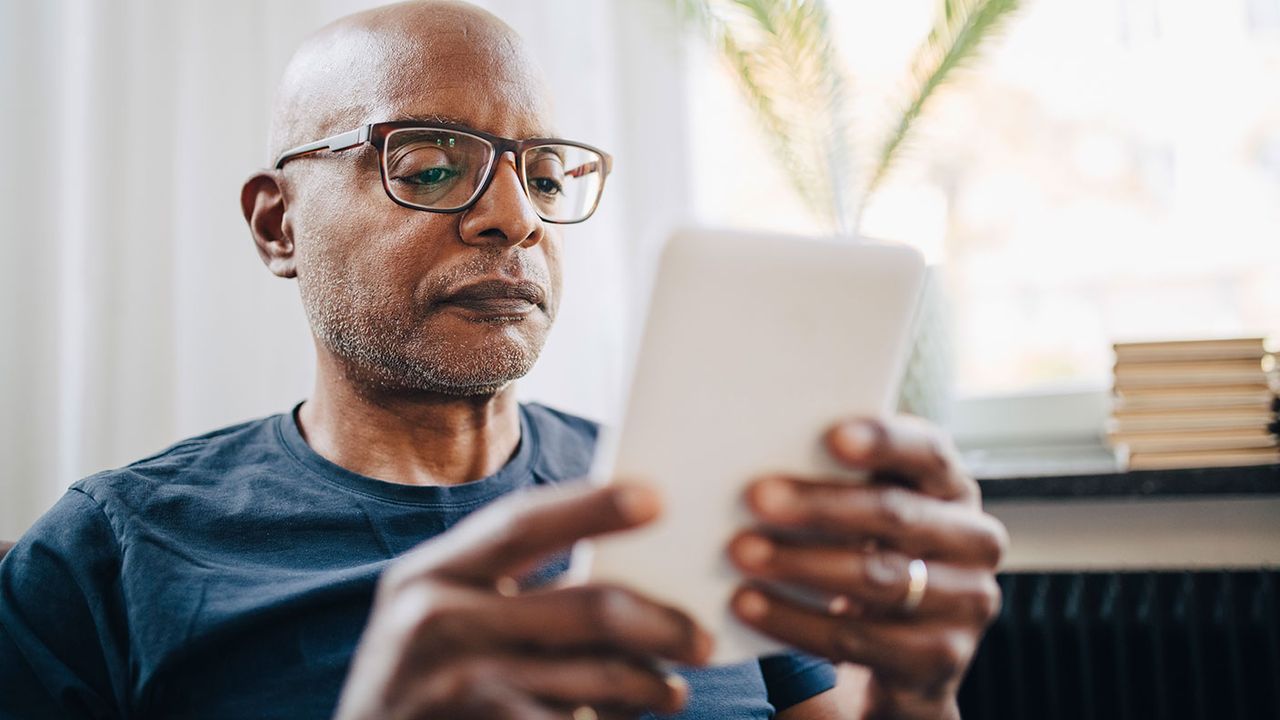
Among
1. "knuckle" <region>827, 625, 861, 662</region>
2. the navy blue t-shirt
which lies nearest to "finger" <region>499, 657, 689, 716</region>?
"knuckle" <region>827, 625, 861, 662</region>

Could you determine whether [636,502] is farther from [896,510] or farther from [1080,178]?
[1080,178]

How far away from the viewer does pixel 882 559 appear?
591 mm

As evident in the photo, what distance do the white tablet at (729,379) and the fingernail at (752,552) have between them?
0.05 ft

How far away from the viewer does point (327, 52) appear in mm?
1090

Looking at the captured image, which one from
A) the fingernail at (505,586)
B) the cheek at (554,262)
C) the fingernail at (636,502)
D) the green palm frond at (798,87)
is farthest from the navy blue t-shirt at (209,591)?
the green palm frond at (798,87)

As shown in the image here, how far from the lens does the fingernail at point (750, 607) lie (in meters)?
0.58

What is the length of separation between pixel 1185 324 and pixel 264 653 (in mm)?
1661

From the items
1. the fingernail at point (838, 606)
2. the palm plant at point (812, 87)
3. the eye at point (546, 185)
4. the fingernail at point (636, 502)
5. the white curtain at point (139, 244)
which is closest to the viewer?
the fingernail at point (636, 502)

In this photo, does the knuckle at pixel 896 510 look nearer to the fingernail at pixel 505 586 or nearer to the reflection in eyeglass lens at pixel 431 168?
the fingernail at pixel 505 586

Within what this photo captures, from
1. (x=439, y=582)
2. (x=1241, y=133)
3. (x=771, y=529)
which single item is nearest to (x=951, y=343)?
(x=1241, y=133)

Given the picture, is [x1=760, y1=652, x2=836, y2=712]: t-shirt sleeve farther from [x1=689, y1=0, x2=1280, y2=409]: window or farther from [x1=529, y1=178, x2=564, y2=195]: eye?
[x1=689, y1=0, x2=1280, y2=409]: window

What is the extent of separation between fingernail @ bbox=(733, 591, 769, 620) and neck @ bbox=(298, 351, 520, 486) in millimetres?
536

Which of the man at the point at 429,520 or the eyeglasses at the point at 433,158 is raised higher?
the eyeglasses at the point at 433,158

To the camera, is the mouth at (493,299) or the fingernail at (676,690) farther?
the mouth at (493,299)
